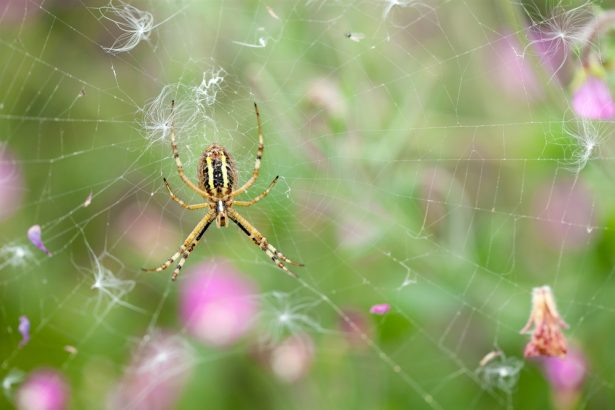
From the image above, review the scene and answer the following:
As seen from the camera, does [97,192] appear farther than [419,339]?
Yes

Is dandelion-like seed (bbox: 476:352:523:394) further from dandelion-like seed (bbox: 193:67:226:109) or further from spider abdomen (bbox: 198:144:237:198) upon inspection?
dandelion-like seed (bbox: 193:67:226:109)

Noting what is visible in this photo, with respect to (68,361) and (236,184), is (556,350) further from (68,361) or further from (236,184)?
(68,361)

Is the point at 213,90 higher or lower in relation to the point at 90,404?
higher

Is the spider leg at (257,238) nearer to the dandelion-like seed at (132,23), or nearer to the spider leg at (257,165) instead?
the spider leg at (257,165)

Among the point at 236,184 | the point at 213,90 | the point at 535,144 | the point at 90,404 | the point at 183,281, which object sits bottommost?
the point at 90,404

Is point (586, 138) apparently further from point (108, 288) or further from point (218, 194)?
point (108, 288)

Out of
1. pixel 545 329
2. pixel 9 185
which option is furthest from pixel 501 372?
pixel 9 185

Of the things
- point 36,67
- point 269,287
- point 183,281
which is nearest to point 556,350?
point 269,287
